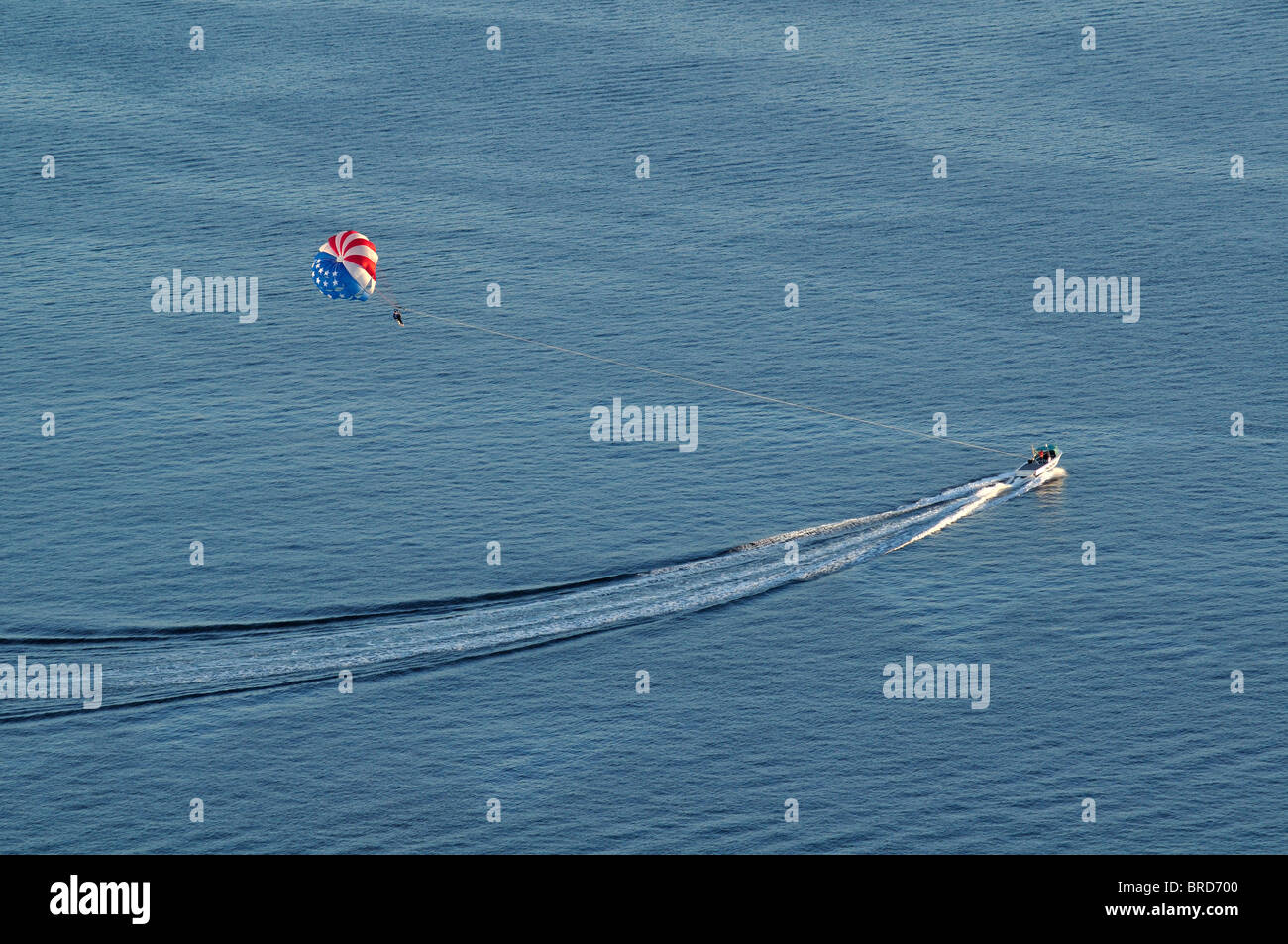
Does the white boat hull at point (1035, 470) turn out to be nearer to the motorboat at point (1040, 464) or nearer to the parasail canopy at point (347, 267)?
the motorboat at point (1040, 464)

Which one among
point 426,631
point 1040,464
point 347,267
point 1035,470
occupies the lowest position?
point 426,631

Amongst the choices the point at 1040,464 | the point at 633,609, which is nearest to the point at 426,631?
the point at 633,609

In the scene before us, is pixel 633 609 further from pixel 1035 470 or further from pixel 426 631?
pixel 1035 470

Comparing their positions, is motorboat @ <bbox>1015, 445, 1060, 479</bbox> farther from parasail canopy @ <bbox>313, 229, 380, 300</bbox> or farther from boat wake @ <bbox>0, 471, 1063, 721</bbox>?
parasail canopy @ <bbox>313, 229, 380, 300</bbox>

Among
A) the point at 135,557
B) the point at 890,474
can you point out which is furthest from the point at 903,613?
the point at 135,557

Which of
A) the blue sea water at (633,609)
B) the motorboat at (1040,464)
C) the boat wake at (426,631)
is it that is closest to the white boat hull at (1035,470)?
the motorboat at (1040,464)
